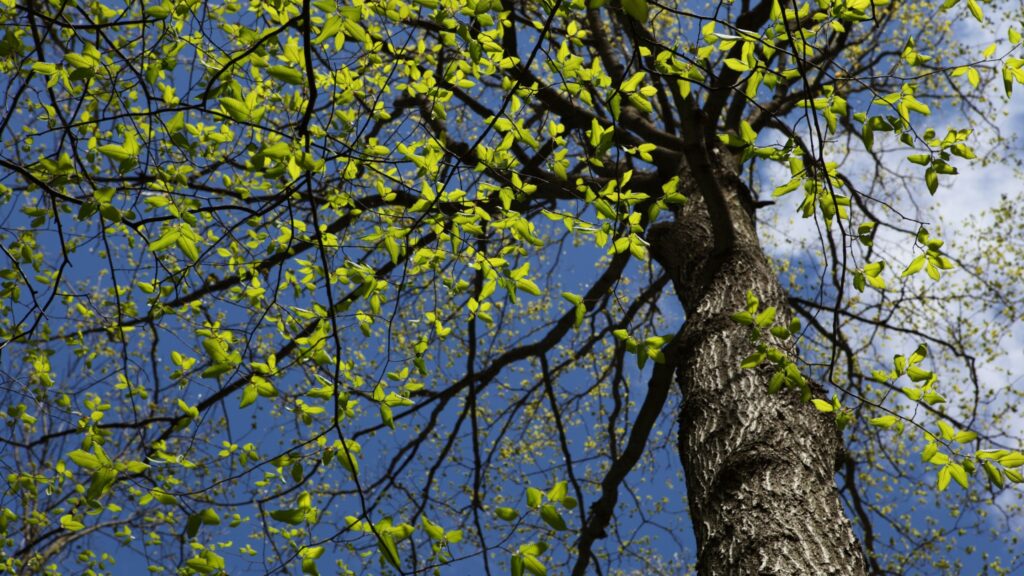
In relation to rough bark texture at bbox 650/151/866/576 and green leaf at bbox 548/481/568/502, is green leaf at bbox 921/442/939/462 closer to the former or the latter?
rough bark texture at bbox 650/151/866/576

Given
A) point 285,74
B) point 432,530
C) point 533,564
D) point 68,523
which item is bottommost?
point 533,564

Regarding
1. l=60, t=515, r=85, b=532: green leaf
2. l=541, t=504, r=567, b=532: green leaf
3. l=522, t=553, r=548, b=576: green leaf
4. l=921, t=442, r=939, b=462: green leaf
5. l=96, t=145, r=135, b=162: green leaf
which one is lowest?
l=522, t=553, r=548, b=576: green leaf

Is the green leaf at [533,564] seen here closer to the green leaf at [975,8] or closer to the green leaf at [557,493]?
the green leaf at [557,493]

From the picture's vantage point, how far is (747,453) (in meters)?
2.89

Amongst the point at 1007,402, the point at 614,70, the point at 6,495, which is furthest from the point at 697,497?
the point at 1007,402

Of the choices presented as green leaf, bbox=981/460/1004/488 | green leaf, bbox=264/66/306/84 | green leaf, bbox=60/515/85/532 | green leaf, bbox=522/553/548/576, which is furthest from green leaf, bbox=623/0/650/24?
green leaf, bbox=60/515/85/532

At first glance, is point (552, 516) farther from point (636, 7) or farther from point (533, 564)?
point (636, 7)

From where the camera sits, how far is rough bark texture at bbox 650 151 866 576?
2.56 metres

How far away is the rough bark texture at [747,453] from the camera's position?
2.56 meters

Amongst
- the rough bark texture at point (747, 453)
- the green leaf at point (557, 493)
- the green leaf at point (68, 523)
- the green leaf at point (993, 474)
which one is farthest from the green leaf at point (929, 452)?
the green leaf at point (68, 523)

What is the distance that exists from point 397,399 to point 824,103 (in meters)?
1.65

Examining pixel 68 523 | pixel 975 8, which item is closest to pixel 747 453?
pixel 975 8

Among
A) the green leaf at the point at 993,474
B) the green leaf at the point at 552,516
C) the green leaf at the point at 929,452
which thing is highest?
the green leaf at the point at 929,452

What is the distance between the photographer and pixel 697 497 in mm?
2967
